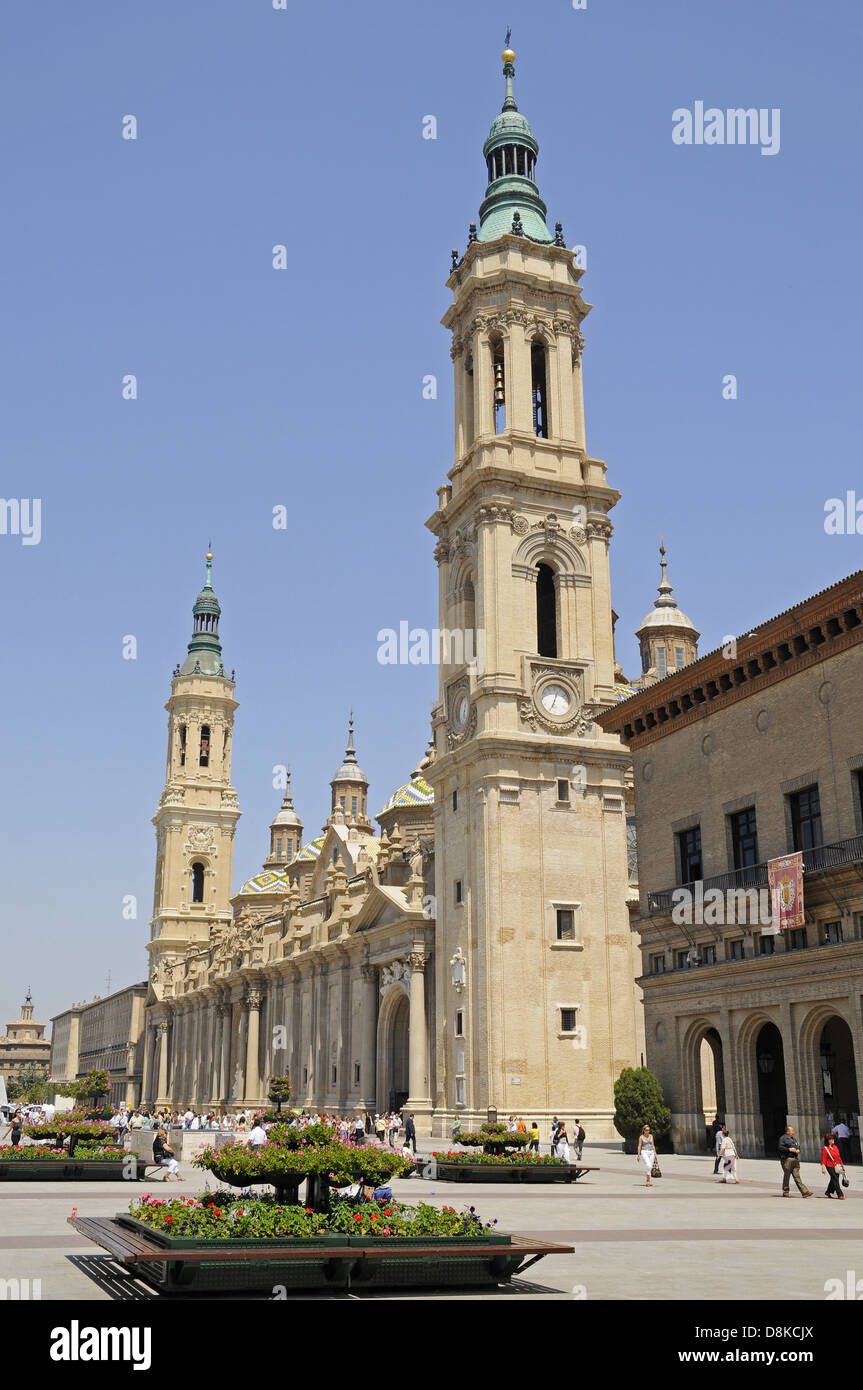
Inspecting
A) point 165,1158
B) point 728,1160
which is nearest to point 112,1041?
point 165,1158

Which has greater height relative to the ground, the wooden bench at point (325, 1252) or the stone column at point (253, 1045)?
the stone column at point (253, 1045)

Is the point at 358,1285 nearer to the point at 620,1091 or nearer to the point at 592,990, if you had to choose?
the point at 620,1091

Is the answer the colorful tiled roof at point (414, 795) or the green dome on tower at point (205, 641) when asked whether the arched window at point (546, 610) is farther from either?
the green dome on tower at point (205, 641)

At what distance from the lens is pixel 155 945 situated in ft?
398

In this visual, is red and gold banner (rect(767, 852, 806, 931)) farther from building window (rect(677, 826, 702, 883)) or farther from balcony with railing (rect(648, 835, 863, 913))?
building window (rect(677, 826, 702, 883))

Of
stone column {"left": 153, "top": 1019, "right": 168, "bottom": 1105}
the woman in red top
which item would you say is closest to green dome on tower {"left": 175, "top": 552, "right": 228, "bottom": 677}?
stone column {"left": 153, "top": 1019, "right": 168, "bottom": 1105}

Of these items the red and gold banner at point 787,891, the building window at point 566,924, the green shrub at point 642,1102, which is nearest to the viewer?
the red and gold banner at point 787,891

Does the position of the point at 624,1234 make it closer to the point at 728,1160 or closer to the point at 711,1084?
the point at 728,1160

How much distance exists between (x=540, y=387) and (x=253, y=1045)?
50.2 metres

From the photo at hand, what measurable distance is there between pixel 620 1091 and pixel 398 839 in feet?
89.2

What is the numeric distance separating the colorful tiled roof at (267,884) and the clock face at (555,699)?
64.3 metres

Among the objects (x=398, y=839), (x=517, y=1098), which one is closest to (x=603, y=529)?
(x=398, y=839)

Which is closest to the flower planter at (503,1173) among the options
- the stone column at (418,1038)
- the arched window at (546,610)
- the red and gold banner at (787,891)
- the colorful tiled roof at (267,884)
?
the red and gold banner at (787,891)

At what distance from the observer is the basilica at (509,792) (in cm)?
5031
